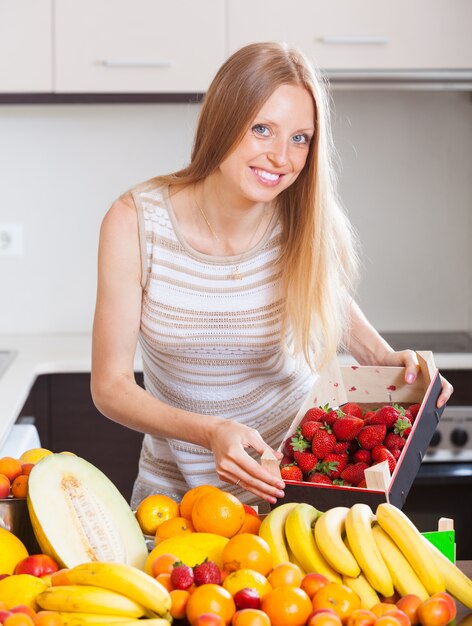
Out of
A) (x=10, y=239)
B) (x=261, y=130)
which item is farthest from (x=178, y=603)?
(x=10, y=239)

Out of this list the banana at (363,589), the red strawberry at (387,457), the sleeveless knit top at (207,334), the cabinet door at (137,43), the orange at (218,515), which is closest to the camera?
the banana at (363,589)

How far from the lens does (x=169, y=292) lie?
1.72 m

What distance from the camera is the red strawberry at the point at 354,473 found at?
1.35m

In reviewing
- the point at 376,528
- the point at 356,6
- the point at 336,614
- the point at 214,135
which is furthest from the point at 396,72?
the point at 336,614

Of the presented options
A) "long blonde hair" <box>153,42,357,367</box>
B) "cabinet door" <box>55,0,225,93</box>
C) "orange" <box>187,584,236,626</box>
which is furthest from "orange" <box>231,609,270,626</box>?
"cabinet door" <box>55,0,225,93</box>

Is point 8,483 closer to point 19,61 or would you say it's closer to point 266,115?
point 266,115

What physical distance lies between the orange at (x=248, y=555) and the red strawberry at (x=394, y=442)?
30cm

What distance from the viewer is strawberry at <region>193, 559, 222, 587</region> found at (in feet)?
3.52

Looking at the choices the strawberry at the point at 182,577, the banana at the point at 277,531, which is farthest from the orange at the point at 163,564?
the banana at the point at 277,531

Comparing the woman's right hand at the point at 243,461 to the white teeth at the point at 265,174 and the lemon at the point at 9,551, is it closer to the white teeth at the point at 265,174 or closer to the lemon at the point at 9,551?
the lemon at the point at 9,551

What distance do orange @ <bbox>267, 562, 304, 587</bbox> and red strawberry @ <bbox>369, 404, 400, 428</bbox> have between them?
1.19ft

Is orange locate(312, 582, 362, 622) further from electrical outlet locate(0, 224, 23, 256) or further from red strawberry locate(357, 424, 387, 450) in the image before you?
electrical outlet locate(0, 224, 23, 256)

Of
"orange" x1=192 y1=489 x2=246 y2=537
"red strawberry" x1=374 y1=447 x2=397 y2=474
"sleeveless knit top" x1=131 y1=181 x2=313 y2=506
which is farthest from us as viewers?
"sleeveless knit top" x1=131 y1=181 x2=313 y2=506

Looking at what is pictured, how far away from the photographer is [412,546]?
1.15 m
